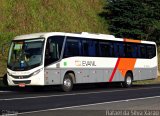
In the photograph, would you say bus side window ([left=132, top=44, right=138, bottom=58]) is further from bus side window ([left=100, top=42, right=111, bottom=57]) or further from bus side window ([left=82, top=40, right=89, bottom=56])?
bus side window ([left=82, top=40, right=89, bottom=56])

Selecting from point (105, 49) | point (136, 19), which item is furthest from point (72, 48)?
point (136, 19)

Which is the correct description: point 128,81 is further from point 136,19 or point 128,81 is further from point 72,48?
point 136,19

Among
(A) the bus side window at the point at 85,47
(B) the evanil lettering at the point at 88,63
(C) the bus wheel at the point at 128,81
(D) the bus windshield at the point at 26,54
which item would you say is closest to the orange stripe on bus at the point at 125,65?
(C) the bus wheel at the point at 128,81

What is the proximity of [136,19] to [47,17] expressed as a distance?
10047mm

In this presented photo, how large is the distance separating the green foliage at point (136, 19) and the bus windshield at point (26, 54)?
22741 millimetres

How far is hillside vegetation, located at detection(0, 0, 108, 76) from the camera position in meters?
38.5

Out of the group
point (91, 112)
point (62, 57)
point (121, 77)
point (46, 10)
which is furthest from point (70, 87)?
point (46, 10)

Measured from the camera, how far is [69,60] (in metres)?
26.4

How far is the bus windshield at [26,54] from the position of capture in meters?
24.9

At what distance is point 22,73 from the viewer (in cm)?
2512

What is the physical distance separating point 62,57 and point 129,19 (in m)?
23.1

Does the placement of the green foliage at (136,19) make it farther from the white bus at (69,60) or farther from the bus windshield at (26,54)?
the bus windshield at (26,54)

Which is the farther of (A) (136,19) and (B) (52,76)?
(A) (136,19)

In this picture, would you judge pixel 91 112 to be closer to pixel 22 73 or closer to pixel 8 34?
pixel 22 73
